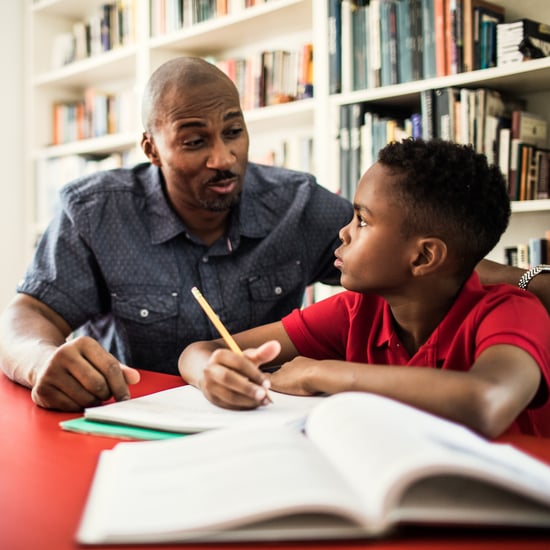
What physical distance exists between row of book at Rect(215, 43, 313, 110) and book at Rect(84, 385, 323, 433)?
71.4 inches

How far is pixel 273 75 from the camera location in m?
2.70

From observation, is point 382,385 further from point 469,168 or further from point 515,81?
point 515,81

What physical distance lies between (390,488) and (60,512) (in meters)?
0.27

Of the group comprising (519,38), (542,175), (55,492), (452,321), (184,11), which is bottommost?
(55,492)

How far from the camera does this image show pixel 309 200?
1664mm

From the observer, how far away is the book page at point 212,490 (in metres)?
0.49

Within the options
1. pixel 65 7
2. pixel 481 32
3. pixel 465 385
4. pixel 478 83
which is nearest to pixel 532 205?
pixel 478 83

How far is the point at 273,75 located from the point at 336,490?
2.37 metres

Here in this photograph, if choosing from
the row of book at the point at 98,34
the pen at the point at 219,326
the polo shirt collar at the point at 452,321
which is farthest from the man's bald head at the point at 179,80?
the row of book at the point at 98,34

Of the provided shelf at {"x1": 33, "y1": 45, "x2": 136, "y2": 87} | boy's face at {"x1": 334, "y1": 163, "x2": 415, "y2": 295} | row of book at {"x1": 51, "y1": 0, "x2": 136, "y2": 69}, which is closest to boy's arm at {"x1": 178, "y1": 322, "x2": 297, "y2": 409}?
boy's face at {"x1": 334, "y1": 163, "x2": 415, "y2": 295}

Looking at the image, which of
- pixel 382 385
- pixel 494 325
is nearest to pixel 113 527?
pixel 382 385

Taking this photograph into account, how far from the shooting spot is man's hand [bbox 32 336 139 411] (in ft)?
3.07

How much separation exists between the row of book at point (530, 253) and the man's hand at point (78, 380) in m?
1.36

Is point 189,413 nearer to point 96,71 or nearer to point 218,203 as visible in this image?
point 218,203
